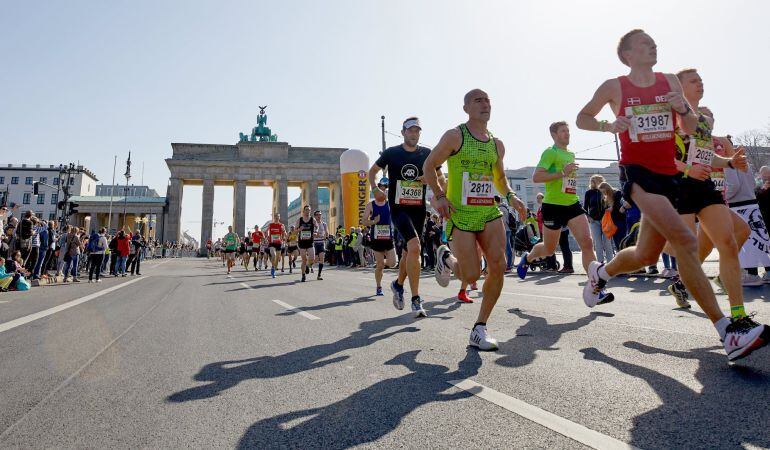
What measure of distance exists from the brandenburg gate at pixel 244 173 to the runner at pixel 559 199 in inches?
2318

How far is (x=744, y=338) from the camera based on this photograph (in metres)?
2.70

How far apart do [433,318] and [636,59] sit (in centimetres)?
329

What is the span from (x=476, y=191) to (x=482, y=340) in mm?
1287

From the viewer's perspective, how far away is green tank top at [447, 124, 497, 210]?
402 cm

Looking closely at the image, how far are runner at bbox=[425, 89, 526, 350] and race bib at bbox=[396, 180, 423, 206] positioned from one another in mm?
1664

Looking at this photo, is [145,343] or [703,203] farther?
[145,343]

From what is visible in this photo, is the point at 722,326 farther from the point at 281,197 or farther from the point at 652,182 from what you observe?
the point at 281,197

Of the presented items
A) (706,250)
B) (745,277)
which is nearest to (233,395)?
(706,250)

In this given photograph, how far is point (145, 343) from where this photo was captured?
4.19 m

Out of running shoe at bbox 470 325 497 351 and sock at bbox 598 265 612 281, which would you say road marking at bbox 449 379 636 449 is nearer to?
running shoe at bbox 470 325 497 351

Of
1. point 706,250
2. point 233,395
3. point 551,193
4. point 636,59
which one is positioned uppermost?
point 636,59

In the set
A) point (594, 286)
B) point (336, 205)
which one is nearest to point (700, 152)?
point (594, 286)

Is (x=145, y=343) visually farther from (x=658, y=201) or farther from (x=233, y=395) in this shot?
(x=658, y=201)

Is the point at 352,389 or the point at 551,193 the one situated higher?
the point at 551,193
